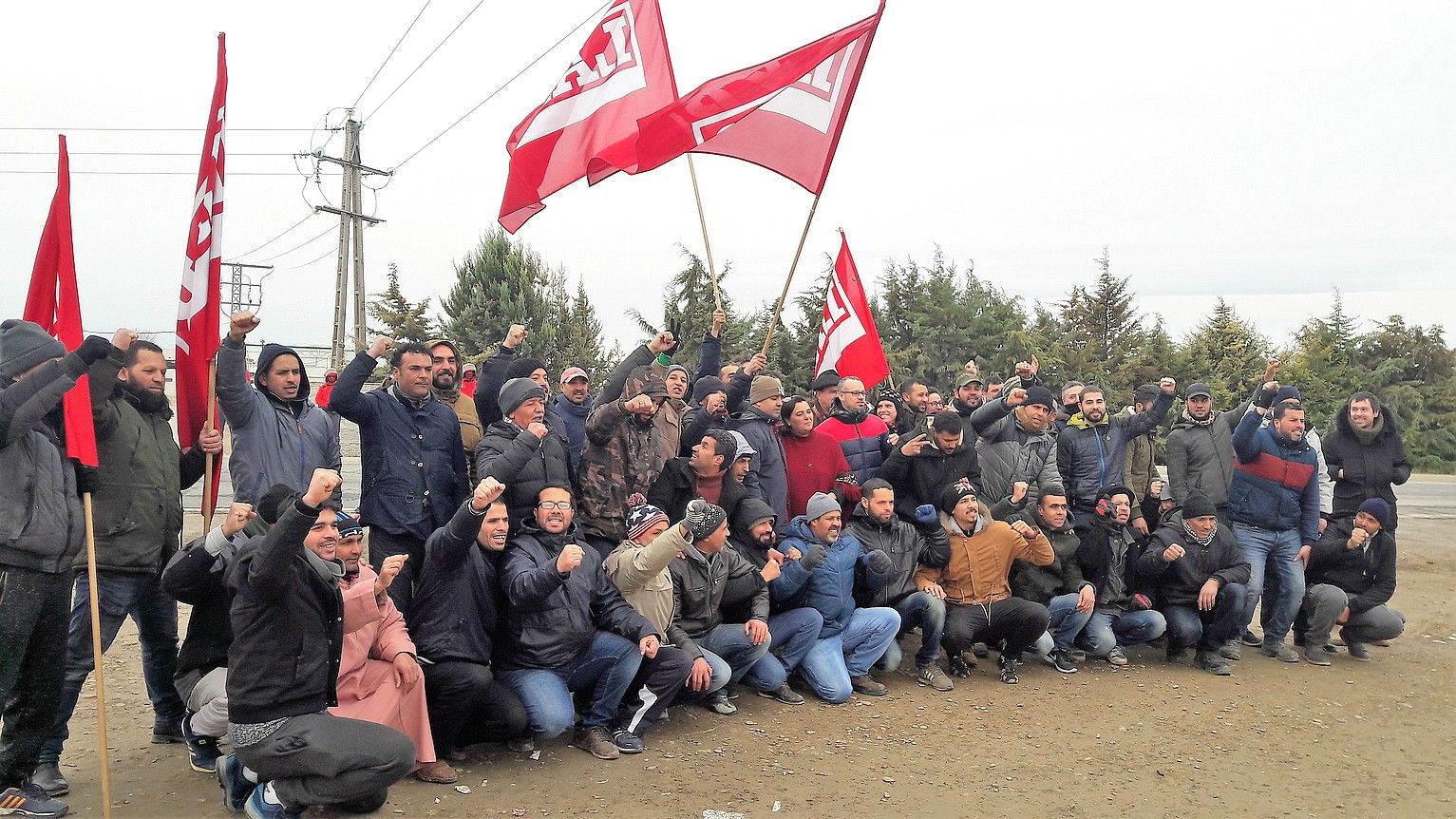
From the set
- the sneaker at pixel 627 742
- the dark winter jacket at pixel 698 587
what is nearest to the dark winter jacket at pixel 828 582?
the dark winter jacket at pixel 698 587

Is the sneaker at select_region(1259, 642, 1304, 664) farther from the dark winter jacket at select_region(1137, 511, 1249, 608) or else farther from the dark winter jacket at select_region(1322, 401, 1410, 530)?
the dark winter jacket at select_region(1322, 401, 1410, 530)

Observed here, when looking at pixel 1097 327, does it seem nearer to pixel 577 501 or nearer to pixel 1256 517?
pixel 1256 517

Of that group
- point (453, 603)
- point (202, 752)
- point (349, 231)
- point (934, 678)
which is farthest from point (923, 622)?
point (349, 231)

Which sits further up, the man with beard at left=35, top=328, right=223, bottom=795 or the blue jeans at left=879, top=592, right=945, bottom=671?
the man with beard at left=35, top=328, right=223, bottom=795

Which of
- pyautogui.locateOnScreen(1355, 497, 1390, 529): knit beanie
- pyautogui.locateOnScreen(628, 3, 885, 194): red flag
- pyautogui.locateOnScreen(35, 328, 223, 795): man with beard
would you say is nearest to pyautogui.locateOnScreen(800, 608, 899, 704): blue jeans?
pyautogui.locateOnScreen(628, 3, 885, 194): red flag

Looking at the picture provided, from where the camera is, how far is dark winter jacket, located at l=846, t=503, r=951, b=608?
24.4 feet

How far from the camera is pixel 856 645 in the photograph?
722 cm

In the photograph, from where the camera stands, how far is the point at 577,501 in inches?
269

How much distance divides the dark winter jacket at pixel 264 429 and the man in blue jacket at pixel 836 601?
3093 mm

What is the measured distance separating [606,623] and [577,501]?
1037mm

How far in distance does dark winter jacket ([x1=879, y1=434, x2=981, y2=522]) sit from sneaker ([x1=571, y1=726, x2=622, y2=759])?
2989 millimetres

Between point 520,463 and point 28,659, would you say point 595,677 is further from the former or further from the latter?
point 28,659

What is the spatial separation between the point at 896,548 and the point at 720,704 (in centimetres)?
175

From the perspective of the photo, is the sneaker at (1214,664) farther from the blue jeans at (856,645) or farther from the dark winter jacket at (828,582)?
the dark winter jacket at (828,582)
